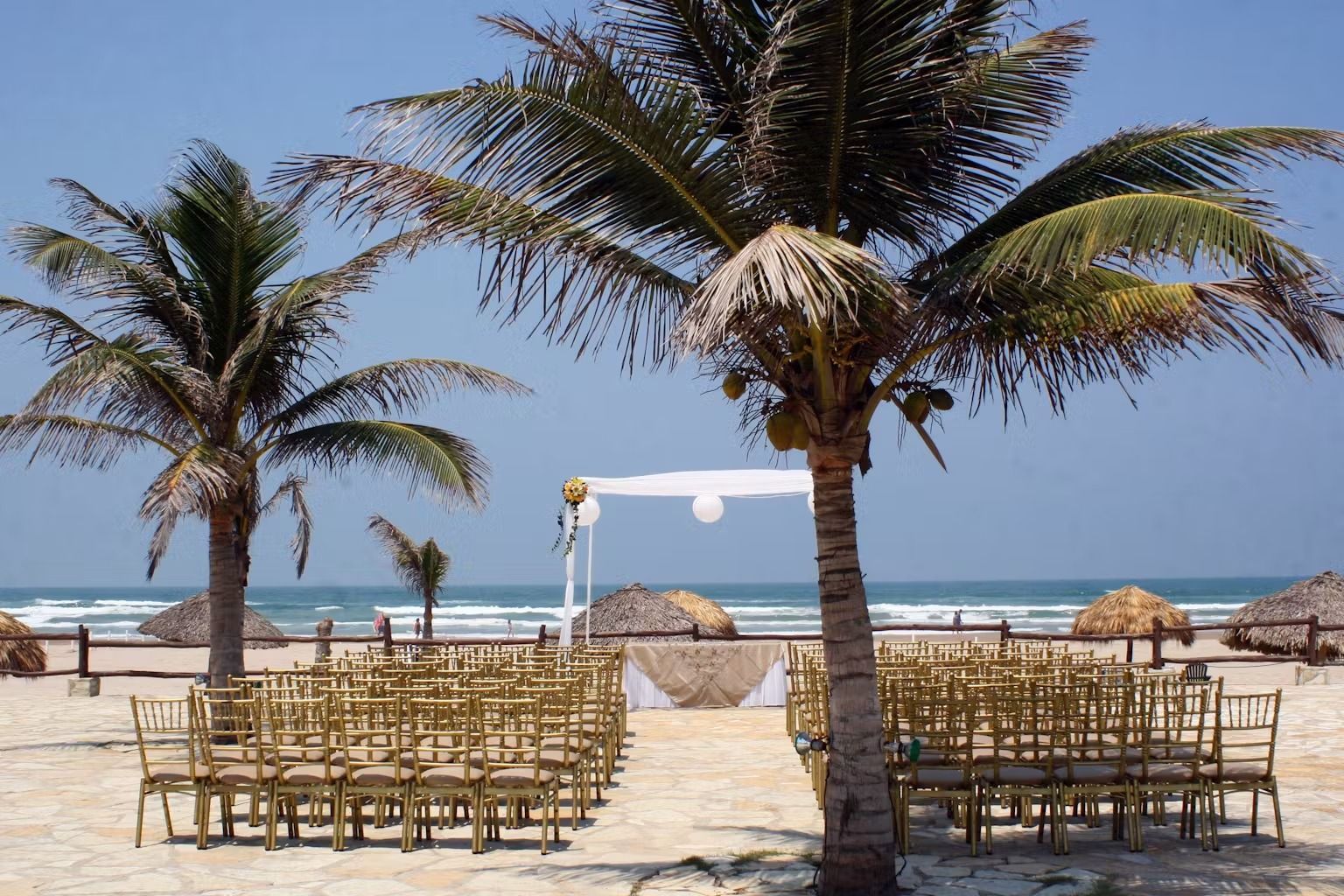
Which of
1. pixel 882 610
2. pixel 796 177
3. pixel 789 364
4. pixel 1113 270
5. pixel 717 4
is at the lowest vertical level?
pixel 882 610

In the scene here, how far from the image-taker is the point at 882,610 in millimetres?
70812

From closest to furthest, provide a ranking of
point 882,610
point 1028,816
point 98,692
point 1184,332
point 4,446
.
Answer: point 1184,332, point 1028,816, point 4,446, point 98,692, point 882,610

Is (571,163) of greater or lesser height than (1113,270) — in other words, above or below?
above

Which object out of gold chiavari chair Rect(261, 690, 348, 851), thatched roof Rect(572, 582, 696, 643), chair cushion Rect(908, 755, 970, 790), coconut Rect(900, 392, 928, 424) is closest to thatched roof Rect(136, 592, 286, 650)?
thatched roof Rect(572, 582, 696, 643)

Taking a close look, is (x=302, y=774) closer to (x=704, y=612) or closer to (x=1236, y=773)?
Answer: (x=1236, y=773)

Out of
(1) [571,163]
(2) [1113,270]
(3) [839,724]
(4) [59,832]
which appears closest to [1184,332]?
(2) [1113,270]

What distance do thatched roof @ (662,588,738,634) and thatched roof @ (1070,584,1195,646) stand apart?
690 centimetres

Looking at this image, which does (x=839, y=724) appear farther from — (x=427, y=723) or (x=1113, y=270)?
(x=427, y=723)

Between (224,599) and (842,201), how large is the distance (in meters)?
8.72

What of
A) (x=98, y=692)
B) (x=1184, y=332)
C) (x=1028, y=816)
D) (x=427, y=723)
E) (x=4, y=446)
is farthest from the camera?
(x=98, y=692)

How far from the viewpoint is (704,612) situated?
23.7m

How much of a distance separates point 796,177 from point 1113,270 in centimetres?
174

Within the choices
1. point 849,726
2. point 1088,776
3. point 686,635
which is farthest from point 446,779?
point 686,635

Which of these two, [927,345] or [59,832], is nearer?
[927,345]
